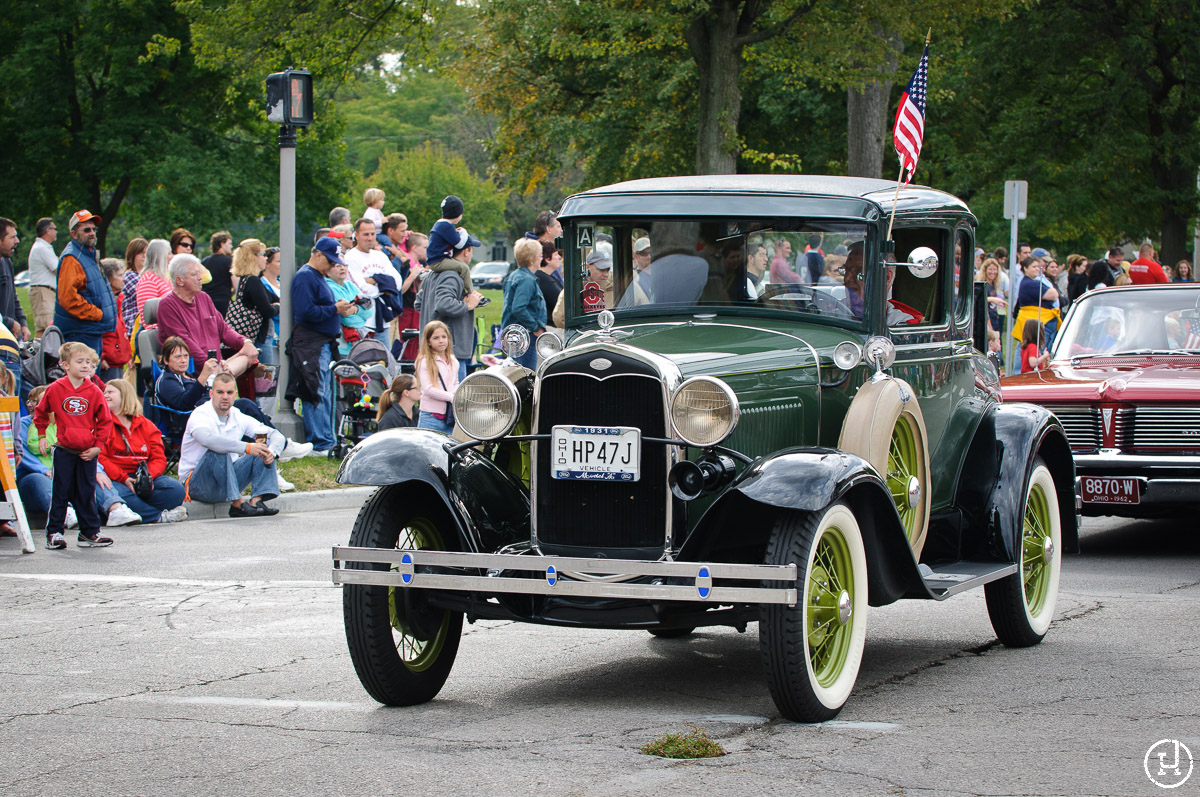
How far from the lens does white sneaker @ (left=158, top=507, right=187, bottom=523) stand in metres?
12.0

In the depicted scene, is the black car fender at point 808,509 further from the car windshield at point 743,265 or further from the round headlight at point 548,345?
the round headlight at point 548,345

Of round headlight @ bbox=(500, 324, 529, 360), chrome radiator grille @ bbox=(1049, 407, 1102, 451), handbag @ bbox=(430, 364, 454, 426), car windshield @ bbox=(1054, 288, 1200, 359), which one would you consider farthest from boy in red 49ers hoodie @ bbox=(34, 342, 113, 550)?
car windshield @ bbox=(1054, 288, 1200, 359)

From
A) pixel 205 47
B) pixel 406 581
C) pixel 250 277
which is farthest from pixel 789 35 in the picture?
pixel 406 581

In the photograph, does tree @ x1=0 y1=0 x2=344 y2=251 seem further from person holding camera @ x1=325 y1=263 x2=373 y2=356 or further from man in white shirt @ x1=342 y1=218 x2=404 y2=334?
person holding camera @ x1=325 y1=263 x2=373 y2=356

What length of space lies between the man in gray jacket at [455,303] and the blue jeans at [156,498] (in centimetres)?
335

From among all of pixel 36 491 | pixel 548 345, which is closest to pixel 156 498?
pixel 36 491

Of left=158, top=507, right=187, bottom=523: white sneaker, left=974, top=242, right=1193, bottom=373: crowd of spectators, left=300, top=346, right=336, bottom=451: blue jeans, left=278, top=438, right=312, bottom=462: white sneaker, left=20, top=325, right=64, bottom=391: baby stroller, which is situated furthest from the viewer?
left=974, top=242, right=1193, bottom=373: crowd of spectators

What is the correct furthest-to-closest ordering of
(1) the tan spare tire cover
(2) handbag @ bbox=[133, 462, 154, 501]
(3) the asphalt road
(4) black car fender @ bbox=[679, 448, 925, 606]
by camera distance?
(2) handbag @ bbox=[133, 462, 154, 501] → (1) the tan spare tire cover → (4) black car fender @ bbox=[679, 448, 925, 606] → (3) the asphalt road

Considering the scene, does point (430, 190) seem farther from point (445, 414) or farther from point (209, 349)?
point (445, 414)

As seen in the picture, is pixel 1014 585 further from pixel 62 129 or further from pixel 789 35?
pixel 62 129

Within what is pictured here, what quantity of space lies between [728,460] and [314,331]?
9337mm

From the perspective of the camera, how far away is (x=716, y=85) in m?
22.4

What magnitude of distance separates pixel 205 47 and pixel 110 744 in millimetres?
22044

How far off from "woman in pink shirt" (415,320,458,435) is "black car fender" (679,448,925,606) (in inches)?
290
